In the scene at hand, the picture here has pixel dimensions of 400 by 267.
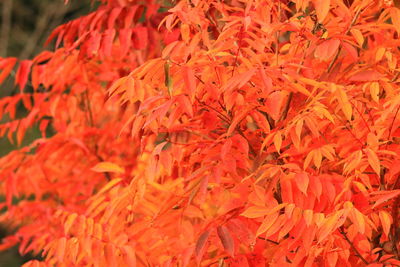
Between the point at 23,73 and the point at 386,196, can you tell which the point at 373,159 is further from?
the point at 23,73

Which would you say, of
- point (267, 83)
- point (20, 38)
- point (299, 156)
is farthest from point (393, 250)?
point (20, 38)

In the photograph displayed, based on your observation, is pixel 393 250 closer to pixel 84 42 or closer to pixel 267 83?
pixel 267 83

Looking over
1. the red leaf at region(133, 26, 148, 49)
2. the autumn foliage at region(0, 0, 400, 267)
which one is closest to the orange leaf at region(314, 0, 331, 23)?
the autumn foliage at region(0, 0, 400, 267)

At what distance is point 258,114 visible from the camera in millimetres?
2424

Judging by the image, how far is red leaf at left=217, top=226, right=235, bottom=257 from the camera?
2265mm

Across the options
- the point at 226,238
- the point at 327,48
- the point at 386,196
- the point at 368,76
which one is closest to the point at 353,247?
the point at 386,196

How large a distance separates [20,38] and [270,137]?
917cm

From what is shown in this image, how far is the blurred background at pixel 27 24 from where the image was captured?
403 inches

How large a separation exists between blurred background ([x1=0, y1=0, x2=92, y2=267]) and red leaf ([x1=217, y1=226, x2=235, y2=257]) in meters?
7.72

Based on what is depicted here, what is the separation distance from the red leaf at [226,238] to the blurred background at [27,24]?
A: 25.3 ft

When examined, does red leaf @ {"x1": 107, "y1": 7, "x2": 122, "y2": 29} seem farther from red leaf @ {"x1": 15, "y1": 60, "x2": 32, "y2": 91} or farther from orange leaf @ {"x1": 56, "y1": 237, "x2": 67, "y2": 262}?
orange leaf @ {"x1": 56, "y1": 237, "x2": 67, "y2": 262}

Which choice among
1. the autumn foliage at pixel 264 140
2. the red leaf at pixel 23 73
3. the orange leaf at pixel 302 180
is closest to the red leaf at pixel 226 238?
the autumn foliage at pixel 264 140

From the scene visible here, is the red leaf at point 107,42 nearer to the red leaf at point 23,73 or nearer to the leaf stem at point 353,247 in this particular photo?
the red leaf at point 23,73

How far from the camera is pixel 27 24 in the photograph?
11.2 metres
